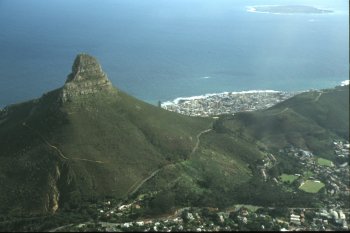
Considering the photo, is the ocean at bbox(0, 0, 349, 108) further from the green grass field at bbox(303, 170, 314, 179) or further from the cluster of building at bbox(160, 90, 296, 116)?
the green grass field at bbox(303, 170, 314, 179)

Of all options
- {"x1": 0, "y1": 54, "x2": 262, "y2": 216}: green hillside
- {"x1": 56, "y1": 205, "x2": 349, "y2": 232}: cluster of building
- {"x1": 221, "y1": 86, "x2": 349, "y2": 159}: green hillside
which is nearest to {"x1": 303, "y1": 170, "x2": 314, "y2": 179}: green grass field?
{"x1": 0, "y1": 54, "x2": 262, "y2": 216}: green hillside

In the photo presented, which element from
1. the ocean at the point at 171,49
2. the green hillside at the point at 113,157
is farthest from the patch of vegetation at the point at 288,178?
the ocean at the point at 171,49

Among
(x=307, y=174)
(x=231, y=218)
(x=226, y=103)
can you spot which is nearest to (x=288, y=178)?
(x=307, y=174)

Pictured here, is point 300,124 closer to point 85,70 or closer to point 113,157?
point 85,70

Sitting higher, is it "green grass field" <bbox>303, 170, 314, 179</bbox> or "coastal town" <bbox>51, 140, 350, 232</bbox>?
"coastal town" <bbox>51, 140, 350, 232</bbox>

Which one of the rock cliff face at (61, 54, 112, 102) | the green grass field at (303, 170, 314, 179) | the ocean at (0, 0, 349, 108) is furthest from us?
the ocean at (0, 0, 349, 108)

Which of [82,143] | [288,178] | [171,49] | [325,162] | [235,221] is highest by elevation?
[82,143]
